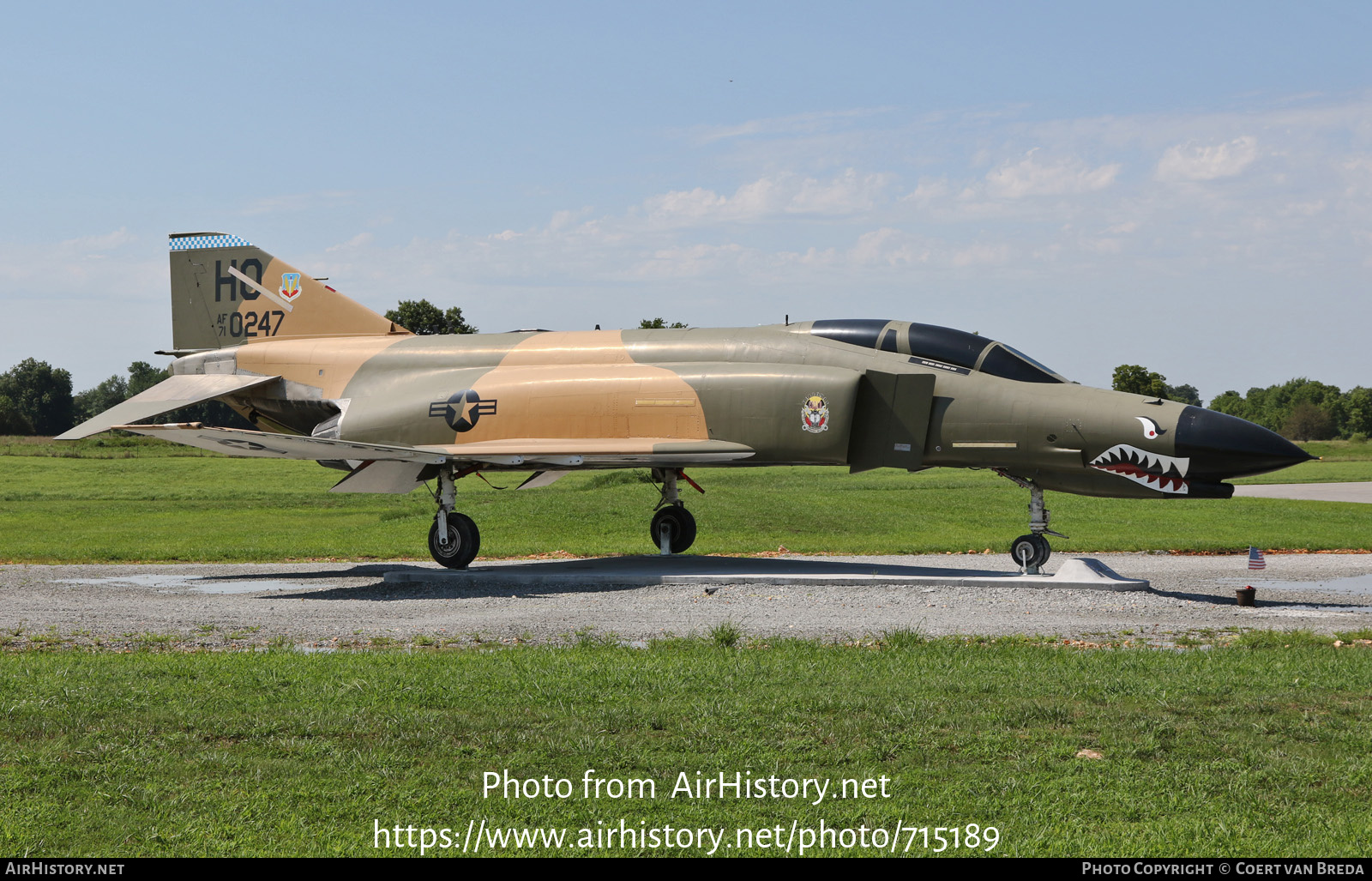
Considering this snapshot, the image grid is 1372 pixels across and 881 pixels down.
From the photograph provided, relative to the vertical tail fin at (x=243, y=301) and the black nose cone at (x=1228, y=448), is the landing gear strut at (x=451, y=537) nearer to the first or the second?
the vertical tail fin at (x=243, y=301)

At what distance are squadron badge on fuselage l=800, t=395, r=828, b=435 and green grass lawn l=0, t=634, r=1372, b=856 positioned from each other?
6660 mm

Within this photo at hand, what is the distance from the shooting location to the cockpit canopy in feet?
50.3

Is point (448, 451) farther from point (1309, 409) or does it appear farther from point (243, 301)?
point (1309, 409)

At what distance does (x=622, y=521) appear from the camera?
25422 millimetres

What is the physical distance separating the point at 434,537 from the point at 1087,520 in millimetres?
16859

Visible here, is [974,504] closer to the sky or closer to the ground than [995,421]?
closer to the ground

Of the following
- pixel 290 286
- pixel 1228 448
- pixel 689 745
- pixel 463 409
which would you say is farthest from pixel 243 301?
pixel 689 745

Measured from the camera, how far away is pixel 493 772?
18.9 feet

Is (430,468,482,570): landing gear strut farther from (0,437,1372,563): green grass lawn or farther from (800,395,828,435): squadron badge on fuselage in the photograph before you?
(800,395,828,435): squadron badge on fuselage

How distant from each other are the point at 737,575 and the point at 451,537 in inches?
180

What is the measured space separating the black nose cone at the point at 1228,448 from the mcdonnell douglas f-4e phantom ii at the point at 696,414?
20mm

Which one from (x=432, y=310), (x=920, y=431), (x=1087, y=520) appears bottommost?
(x=1087, y=520)

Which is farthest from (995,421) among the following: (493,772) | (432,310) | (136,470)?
→ (432,310)
